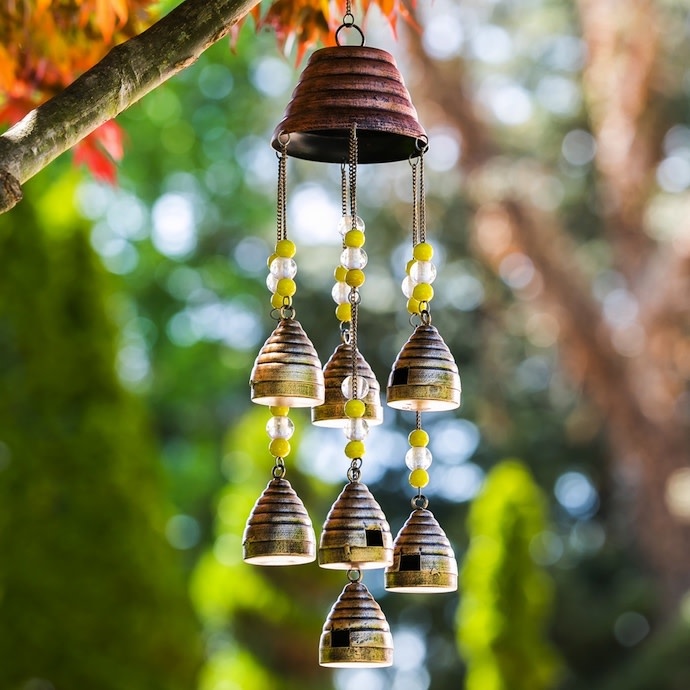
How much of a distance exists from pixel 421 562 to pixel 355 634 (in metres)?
0.20

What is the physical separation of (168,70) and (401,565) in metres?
1.11

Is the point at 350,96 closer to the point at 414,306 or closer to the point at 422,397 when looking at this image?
the point at 414,306

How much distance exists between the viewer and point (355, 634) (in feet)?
8.97

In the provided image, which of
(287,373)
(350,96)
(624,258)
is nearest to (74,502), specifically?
(287,373)

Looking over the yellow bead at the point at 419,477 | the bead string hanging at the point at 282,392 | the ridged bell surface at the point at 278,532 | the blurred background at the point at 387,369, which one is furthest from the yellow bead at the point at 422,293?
the blurred background at the point at 387,369

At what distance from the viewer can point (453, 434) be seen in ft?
49.8

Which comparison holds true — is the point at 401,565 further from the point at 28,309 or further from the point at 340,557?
the point at 28,309

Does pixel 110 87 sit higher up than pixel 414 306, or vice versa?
pixel 110 87

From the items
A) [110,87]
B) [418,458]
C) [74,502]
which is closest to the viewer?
[110,87]

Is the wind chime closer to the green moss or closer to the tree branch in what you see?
the tree branch

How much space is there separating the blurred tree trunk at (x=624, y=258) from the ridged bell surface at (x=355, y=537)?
28.8 ft

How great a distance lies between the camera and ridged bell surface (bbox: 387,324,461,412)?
2.73 meters

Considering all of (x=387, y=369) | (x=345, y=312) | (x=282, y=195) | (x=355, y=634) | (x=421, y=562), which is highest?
(x=387, y=369)

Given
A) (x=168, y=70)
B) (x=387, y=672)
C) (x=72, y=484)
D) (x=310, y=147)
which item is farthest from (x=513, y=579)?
(x=168, y=70)
